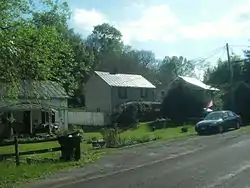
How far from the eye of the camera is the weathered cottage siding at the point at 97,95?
62.6 metres

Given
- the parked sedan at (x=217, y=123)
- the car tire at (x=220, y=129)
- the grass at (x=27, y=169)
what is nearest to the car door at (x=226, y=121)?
the parked sedan at (x=217, y=123)

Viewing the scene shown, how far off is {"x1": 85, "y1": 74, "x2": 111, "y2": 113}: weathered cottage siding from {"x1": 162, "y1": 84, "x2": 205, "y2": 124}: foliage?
Result: 35.0 ft

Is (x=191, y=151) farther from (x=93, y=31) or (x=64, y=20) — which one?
(x=93, y=31)

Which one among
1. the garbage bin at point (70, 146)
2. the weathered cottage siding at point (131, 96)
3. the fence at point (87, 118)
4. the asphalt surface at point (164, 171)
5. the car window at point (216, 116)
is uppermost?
the weathered cottage siding at point (131, 96)

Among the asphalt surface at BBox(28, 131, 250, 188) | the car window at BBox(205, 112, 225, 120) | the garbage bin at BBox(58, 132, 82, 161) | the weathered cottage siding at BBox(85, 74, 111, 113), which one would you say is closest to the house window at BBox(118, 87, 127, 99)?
the weathered cottage siding at BBox(85, 74, 111, 113)

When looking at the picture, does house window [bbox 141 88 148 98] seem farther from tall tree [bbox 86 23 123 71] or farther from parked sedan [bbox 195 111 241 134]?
tall tree [bbox 86 23 123 71]

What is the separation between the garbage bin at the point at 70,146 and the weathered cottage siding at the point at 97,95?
43144 mm

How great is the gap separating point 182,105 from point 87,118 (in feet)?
37.8

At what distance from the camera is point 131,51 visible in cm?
11444

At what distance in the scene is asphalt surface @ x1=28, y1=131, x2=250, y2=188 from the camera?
41.0ft

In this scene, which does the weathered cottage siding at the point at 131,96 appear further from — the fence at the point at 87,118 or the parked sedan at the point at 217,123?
the parked sedan at the point at 217,123

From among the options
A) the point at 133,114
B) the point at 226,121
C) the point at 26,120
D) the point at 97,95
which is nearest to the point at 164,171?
the point at 226,121

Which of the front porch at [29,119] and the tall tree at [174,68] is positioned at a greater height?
the tall tree at [174,68]

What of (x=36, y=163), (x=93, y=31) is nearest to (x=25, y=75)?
(x=36, y=163)
